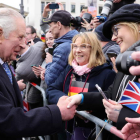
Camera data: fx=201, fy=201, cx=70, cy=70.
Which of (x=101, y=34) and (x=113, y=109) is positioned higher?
(x=101, y=34)

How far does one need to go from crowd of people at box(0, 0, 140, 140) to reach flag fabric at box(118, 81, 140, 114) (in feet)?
0.16

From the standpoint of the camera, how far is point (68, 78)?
266 cm

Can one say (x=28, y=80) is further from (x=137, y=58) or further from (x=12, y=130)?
(x=137, y=58)

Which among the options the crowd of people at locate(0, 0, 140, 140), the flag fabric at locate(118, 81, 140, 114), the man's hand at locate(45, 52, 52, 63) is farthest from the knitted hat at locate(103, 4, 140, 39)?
the man's hand at locate(45, 52, 52, 63)

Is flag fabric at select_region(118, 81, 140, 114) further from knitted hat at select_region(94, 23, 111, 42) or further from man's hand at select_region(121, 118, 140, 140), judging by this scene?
knitted hat at select_region(94, 23, 111, 42)

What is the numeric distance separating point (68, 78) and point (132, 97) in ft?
4.19

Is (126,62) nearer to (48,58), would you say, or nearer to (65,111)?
(65,111)

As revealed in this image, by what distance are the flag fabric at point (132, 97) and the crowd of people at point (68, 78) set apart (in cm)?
5

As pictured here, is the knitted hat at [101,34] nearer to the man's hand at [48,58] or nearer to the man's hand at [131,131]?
the man's hand at [48,58]

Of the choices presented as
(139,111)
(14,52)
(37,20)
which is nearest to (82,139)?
(139,111)

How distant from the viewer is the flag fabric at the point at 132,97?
1.44 metres

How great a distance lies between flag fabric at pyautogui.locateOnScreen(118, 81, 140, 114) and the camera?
1.44m

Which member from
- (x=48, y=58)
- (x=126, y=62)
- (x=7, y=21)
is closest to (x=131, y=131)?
(x=126, y=62)

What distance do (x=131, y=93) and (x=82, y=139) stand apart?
3.32ft
